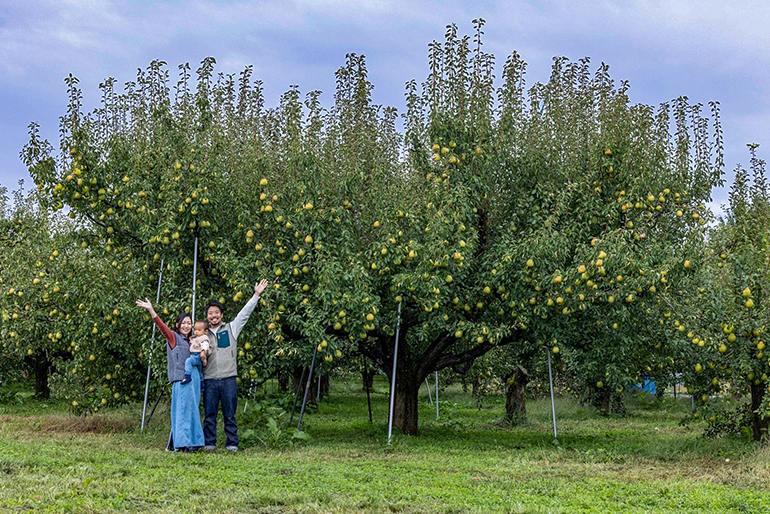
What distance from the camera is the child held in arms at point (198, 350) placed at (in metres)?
8.69

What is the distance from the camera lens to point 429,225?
9156 millimetres

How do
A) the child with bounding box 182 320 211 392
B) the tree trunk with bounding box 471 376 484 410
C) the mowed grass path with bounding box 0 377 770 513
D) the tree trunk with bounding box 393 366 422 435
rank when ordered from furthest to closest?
the tree trunk with bounding box 471 376 484 410 < the tree trunk with bounding box 393 366 422 435 < the child with bounding box 182 320 211 392 < the mowed grass path with bounding box 0 377 770 513

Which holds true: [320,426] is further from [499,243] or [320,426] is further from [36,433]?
[499,243]

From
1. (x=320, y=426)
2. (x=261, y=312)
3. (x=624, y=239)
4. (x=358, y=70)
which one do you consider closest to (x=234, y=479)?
(x=261, y=312)

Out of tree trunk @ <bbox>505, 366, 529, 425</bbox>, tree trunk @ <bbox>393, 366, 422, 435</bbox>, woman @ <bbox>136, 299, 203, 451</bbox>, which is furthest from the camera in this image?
tree trunk @ <bbox>505, 366, 529, 425</bbox>

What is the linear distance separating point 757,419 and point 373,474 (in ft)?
18.3

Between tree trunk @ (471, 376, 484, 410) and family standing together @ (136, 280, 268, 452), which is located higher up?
family standing together @ (136, 280, 268, 452)

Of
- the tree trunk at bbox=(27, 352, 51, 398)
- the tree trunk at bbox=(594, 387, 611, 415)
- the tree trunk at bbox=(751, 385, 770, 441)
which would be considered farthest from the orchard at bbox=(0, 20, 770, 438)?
the tree trunk at bbox=(27, 352, 51, 398)

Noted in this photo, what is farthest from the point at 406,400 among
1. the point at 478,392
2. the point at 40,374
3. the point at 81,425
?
the point at 40,374

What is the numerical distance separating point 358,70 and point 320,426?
6987mm

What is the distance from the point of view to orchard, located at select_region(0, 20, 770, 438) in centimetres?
924

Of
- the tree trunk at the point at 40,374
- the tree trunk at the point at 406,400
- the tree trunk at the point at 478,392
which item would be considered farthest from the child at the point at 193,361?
the tree trunk at the point at 40,374

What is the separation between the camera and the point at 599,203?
9.95 m

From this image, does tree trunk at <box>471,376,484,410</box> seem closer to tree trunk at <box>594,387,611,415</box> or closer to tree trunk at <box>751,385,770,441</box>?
tree trunk at <box>594,387,611,415</box>
